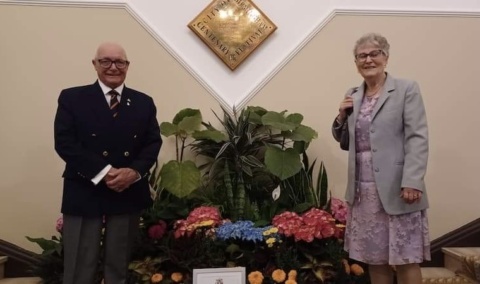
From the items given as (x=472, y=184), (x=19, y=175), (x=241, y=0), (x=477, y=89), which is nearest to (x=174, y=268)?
(x=19, y=175)

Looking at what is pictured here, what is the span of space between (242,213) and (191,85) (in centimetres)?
110

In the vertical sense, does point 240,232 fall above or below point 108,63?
below

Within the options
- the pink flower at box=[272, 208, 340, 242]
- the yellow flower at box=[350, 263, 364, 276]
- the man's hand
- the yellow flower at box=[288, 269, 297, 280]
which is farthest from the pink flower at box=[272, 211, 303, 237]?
the man's hand

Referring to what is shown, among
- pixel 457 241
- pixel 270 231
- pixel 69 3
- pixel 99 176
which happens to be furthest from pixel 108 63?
pixel 457 241

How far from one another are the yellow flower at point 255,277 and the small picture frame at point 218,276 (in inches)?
7.5

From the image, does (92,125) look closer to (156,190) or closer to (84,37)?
(156,190)

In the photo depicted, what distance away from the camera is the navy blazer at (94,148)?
1.72 m

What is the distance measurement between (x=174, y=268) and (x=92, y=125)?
1079mm

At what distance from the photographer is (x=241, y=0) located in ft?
10.5

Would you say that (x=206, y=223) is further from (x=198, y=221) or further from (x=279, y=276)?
(x=279, y=276)

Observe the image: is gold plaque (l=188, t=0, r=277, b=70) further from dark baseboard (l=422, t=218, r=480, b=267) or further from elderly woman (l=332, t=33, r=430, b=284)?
dark baseboard (l=422, t=218, r=480, b=267)

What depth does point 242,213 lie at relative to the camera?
2.68 meters

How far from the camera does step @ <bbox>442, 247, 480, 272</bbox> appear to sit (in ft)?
8.64

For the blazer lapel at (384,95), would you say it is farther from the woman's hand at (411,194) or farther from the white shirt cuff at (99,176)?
the white shirt cuff at (99,176)
